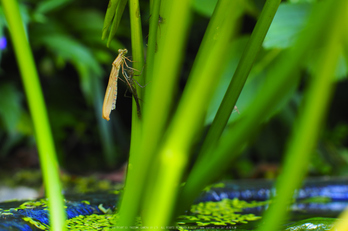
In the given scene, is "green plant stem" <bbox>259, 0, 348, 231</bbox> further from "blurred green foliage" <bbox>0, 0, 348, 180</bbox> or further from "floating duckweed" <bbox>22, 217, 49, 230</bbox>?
"blurred green foliage" <bbox>0, 0, 348, 180</bbox>

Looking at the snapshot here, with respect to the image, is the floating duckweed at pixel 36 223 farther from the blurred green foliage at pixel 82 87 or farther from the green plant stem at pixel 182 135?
the blurred green foliage at pixel 82 87

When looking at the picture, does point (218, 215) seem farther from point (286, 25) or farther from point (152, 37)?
point (286, 25)

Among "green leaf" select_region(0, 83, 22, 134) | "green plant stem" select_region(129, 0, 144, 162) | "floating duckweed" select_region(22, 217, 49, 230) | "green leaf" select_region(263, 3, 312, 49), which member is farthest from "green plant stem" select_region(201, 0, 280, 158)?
"green leaf" select_region(0, 83, 22, 134)

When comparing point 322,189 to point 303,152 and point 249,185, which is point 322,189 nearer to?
point 249,185

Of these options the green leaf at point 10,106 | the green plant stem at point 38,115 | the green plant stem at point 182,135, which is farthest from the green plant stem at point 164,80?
the green leaf at point 10,106

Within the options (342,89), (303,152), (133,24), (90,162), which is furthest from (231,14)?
(342,89)

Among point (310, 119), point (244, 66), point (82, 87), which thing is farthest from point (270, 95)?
point (82, 87)
